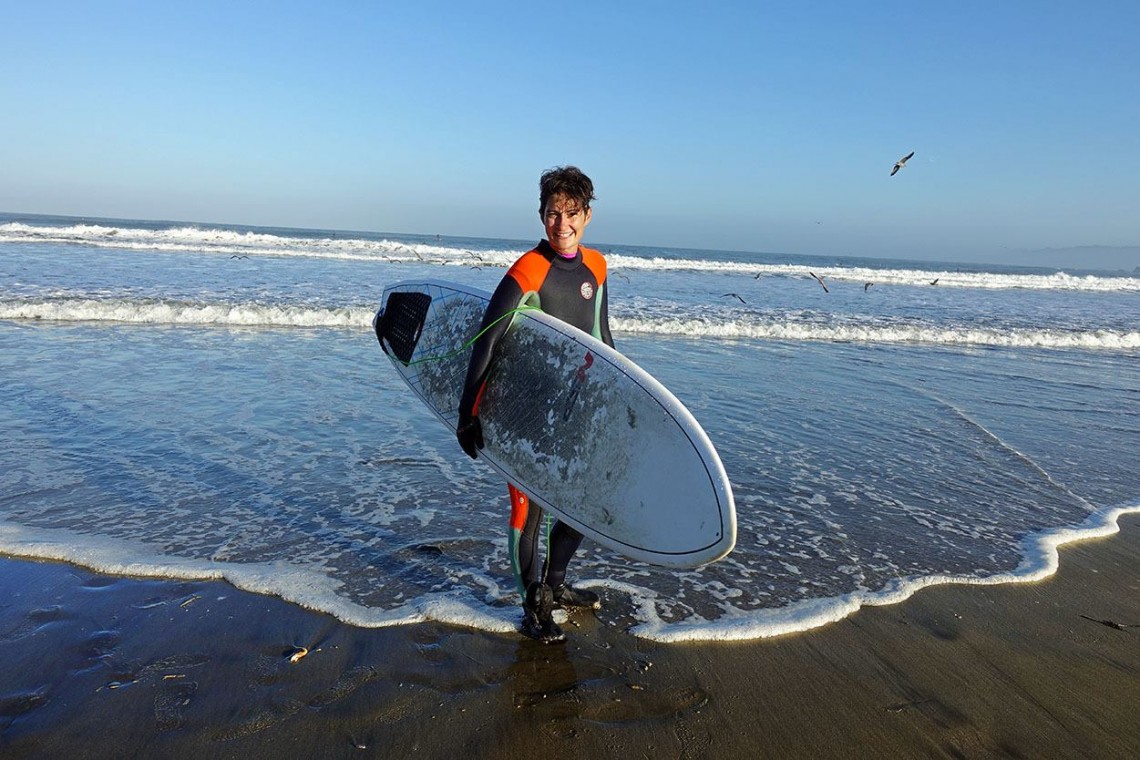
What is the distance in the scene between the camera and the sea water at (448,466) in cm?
366

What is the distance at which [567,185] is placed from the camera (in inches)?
114

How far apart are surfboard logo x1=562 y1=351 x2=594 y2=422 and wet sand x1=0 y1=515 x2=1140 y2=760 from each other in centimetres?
100

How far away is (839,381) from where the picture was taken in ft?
31.8

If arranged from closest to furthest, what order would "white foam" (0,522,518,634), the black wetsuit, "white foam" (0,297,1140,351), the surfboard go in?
the surfboard < the black wetsuit < "white foam" (0,522,518,634) < "white foam" (0,297,1140,351)

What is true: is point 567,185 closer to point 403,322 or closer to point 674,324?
point 403,322

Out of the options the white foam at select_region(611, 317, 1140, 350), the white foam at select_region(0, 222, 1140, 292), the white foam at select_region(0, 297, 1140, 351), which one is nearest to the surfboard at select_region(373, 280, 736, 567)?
the white foam at select_region(0, 297, 1140, 351)

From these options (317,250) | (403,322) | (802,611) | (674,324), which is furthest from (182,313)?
(317,250)

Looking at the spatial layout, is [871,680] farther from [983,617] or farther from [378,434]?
[378,434]

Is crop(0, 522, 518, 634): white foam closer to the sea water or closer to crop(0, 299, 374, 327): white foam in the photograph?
the sea water

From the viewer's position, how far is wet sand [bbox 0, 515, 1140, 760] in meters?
2.40

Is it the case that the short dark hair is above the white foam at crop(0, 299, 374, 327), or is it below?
above

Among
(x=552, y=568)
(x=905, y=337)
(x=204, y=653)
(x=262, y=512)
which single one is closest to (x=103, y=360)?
(x=262, y=512)

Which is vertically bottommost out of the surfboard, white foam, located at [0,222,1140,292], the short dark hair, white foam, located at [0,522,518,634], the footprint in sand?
white foam, located at [0,522,518,634]

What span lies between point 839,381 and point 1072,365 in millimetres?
5969
